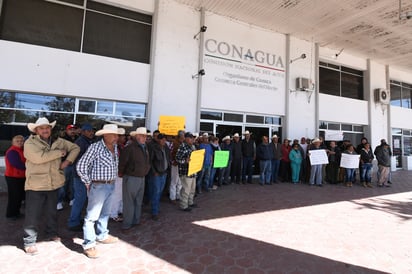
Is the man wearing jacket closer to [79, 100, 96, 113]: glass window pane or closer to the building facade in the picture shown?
the building facade

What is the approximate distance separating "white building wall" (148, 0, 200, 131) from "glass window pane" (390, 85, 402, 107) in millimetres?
13160

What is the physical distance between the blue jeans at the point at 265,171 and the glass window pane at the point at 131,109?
450 cm

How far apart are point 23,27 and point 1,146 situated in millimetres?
3366

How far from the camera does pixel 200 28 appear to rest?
8.22 m

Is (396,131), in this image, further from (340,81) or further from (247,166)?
(247,166)

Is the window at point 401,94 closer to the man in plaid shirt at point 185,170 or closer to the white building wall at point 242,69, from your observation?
the white building wall at point 242,69

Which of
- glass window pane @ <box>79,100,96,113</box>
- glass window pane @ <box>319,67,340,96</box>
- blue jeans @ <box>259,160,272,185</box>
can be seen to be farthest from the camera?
glass window pane @ <box>319,67,340,96</box>

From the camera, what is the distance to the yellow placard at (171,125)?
617 cm

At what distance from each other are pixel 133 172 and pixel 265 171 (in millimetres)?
5594

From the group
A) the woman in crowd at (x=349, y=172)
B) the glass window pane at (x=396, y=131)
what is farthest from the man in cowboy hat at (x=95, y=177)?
the glass window pane at (x=396, y=131)

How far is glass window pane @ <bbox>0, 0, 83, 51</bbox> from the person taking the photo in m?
6.17

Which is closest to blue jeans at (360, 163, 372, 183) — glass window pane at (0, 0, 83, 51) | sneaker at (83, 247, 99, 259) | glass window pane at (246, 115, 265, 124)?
glass window pane at (246, 115, 265, 124)

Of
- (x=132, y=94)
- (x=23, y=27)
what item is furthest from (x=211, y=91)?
(x=23, y=27)

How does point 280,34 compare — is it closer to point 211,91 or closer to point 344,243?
point 211,91
